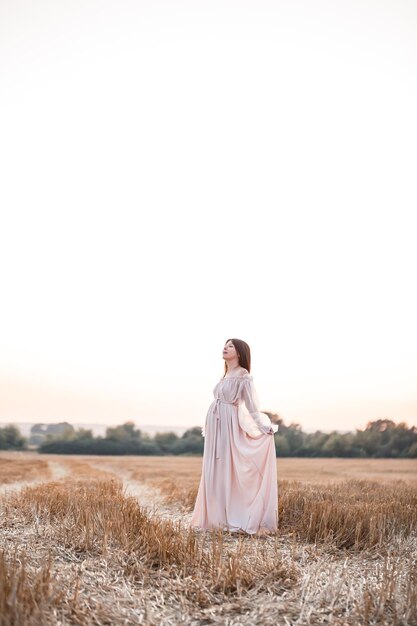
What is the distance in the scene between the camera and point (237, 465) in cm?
974

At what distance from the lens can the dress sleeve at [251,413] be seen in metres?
9.66

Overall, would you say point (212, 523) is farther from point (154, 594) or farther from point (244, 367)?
point (154, 594)

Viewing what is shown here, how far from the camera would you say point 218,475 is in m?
9.82

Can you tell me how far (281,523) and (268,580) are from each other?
13.5 feet

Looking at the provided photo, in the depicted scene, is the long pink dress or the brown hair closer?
the long pink dress

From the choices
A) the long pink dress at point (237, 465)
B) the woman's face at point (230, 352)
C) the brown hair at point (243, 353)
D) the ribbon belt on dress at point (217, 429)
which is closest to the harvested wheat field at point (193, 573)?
the long pink dress at point (237, 465)

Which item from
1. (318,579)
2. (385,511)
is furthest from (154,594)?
(385,511)

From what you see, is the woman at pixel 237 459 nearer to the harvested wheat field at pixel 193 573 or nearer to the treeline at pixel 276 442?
the harvested wheat field at pixel 193 573

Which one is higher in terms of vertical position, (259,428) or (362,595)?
(259,428)

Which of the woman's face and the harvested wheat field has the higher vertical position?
the woman's face

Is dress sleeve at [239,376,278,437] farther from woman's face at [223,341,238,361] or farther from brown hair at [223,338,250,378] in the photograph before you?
woman's face at [223,341,238,361]

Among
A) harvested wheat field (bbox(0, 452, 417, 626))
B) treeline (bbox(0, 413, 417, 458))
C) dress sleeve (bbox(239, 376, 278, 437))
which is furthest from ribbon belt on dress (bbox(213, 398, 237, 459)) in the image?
treeline (bbox(0, 413, 417, 458))

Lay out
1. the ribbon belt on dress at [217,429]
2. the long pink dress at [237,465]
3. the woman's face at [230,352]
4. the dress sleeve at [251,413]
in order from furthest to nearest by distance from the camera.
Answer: the woman's face at [230,352] < the ribbon belt on dress at [217,429] < the dress sleeve at [251,413] < the long pink dress at [237,465]

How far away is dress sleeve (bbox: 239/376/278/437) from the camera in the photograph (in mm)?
9664
